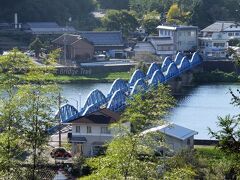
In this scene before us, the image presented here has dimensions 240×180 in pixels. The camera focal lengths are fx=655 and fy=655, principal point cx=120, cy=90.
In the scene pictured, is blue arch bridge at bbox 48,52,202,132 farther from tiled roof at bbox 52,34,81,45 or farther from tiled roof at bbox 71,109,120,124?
tiled roof at bbox 52,34,81,45

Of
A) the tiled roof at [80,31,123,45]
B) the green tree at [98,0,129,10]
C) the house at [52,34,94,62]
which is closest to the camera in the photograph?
the house at [52,34,94,62]

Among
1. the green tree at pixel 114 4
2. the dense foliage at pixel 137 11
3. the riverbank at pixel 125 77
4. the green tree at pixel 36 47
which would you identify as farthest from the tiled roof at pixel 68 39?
the green tree at pixel 114 4

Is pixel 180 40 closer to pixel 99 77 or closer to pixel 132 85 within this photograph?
pixel 99 77

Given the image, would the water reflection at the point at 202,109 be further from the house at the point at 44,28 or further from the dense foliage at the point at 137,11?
the house at the point at 44,28

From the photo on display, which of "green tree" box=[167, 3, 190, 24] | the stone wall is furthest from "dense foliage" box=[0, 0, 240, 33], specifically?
the stone wall

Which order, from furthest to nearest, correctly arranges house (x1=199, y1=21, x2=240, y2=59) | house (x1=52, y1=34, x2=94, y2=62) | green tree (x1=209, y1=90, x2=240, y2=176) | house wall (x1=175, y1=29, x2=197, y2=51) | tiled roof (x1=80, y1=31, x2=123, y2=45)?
tiled roof (x1=80, y1=31, x2=123, y2=45) < house wall (x1=175, y1=29, x2=197, y2=51) < house (x1=199, y1=21, x2=240, y2=59) < house (x1=52, y1=34, x2=94, y2=62) < green tree (x1=209, y1=90, x2=240, y2=176)
